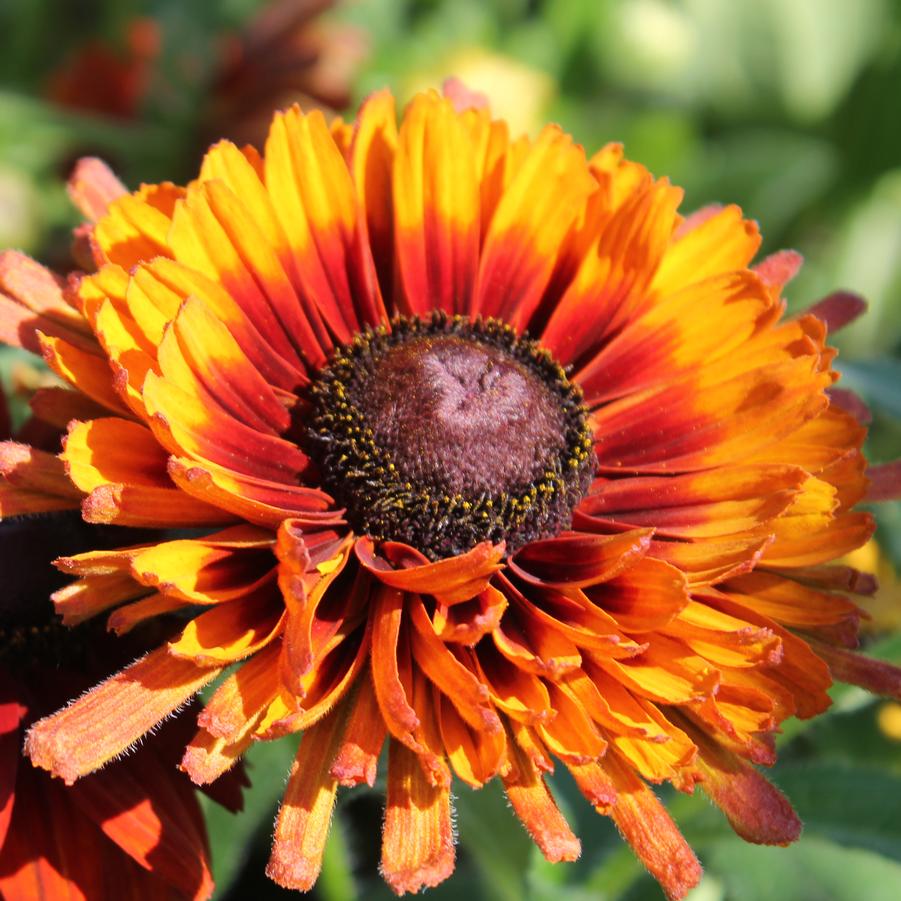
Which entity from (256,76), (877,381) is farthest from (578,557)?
(256,76)

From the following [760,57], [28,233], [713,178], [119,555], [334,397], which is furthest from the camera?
[760,57]

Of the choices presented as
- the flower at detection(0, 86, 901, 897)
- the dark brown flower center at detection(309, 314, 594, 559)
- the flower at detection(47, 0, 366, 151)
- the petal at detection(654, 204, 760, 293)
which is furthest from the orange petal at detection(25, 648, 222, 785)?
the flower at detection(47, 0, 366, 151)

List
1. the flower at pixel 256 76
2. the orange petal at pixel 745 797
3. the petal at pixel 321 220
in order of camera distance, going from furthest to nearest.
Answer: the flower at pixel 256 76 < the petal at pixel 321 220 < the orange petal at pixel 745 797

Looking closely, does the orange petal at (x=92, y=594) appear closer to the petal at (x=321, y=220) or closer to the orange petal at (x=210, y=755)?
the orange petal at (x=210, y=755)

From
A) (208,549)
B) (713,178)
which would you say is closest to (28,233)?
(713,178)

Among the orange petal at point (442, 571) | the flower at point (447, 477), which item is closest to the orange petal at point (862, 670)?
the flower at point (447, 477)

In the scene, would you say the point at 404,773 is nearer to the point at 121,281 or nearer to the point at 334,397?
the point at 334,397

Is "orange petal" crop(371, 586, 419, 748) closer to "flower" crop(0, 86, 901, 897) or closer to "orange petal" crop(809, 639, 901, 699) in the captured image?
"flower" crop(0, 86, 901, 897)
